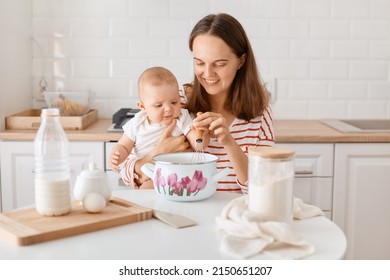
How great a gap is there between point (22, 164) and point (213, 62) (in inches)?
45.1

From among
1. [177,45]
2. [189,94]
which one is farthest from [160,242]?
[177,45]

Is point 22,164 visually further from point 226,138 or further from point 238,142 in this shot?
point 226,138

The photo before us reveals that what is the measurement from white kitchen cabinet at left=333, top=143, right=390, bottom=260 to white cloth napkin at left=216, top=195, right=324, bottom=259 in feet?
4.85

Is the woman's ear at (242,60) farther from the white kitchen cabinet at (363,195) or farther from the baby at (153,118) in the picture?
the white kitchen cabinet at (363,195)

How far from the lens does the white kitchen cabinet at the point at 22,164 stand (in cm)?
254

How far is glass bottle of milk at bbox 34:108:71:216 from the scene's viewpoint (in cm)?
124

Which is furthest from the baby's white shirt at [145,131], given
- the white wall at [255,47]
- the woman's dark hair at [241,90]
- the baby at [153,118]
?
the white wall at [255,47]

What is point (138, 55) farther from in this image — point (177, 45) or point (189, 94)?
point (189, 94)

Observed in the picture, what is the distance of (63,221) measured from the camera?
4.01ft

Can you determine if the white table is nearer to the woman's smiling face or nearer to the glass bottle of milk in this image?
the glass bottle of milk

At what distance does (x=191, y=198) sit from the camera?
56.4 inches

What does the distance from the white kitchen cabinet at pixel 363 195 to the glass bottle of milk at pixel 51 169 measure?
61.9 inches

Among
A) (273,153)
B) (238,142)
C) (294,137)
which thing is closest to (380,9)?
(294,137)

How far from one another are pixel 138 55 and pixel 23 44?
0.60 meters
